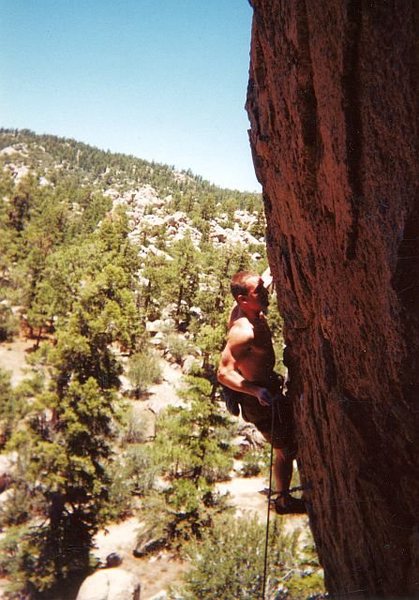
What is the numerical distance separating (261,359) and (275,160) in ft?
7.00

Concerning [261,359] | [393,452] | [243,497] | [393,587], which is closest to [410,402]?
[393,452]

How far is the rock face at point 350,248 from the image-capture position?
1979 mm

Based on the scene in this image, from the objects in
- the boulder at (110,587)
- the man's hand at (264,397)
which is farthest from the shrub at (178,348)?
the man's hand at (264,397)

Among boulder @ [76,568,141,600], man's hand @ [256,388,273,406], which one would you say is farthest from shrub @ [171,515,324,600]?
man's hand @ [256,388,273,406]

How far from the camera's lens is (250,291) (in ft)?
14.9

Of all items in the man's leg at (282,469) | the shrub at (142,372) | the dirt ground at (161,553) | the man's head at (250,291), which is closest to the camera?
the man's head at (250,291)

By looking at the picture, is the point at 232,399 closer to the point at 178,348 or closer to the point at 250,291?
the point at 250,291

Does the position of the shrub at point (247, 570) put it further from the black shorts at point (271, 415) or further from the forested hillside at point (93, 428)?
the black shorts at point (271, 415)

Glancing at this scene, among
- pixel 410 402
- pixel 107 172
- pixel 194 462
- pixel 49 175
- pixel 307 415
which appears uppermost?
pixel 107 172

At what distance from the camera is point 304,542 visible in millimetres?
13703

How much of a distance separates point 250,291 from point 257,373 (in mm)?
938

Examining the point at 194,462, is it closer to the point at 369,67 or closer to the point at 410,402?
the point at 410,402

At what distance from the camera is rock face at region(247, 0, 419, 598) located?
6.49 feet

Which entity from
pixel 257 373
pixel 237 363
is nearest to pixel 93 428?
pixel 237 363
